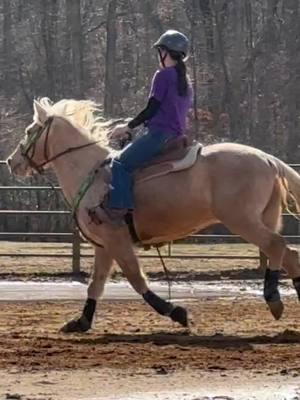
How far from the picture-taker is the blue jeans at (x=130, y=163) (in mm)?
10109

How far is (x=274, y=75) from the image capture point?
131 feet

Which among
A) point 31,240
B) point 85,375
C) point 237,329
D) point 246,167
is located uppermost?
point 246,167

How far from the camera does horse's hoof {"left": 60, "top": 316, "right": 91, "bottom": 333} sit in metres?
10.3

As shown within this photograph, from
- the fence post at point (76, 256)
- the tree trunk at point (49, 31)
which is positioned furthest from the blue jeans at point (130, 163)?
the tree trunk at point (49, 31)

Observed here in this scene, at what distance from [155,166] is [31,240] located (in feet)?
52.1

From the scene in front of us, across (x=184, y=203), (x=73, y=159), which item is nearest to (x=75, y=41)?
(x=73, y=159)

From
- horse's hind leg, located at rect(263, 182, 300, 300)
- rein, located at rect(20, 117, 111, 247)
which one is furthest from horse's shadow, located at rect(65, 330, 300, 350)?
rein, located at rect(20, 117, 111, 247)

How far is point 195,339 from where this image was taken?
378 inches

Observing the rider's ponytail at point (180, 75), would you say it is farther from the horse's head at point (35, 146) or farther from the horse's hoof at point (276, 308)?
the horse's hoof at point (276, 308)

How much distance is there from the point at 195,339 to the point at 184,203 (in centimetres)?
124

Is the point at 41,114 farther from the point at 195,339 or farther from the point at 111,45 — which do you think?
the point at 111,45

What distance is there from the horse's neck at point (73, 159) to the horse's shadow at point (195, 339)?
1.49 meters

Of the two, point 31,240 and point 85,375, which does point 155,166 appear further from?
point 31,240

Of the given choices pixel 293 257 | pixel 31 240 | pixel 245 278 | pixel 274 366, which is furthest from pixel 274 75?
pixel 274 366
